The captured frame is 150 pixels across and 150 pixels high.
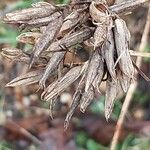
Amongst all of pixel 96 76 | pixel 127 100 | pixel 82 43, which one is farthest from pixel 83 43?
pixel 127 100

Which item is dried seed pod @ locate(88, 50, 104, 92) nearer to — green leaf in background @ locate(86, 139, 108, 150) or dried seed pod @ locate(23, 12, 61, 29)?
dried seed pod @ locate(23, 12, 61, 29)

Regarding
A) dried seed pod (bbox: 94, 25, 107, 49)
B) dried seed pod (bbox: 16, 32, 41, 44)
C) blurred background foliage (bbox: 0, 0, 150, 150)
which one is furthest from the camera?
blurred background foliage (bbox: 0, 0, 150, 150)

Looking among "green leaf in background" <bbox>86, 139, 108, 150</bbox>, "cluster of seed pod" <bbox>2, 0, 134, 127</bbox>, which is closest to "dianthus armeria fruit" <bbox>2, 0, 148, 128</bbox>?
"cluster of seed pod" <bbox>2, 0, 134, 127</bbox>

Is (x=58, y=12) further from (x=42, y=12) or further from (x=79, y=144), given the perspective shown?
Result: (x=79, y=144)

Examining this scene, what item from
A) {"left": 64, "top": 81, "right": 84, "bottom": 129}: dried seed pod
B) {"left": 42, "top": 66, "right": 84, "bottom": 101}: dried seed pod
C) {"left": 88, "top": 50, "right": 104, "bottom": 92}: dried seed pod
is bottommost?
{"left": 64, "top": 81, "right": 84, "bottom": 129}: dried seed pod

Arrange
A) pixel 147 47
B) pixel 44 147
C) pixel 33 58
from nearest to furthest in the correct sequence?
1. pixel 33 58
2. pixel 44 147
3. pixel 147 47

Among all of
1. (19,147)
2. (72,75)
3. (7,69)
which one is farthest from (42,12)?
(19,147)
